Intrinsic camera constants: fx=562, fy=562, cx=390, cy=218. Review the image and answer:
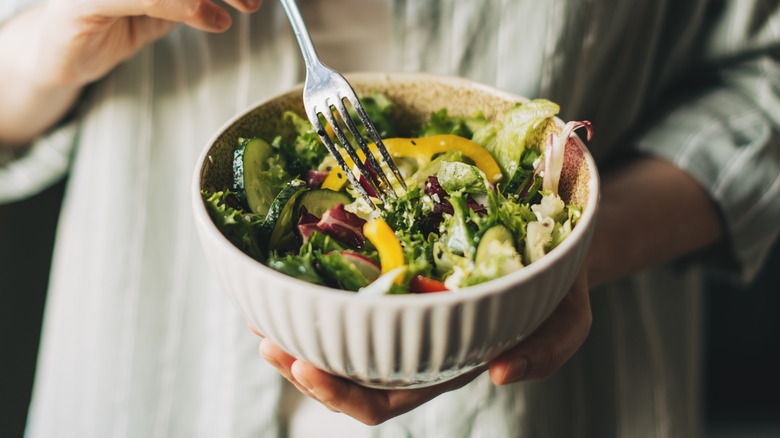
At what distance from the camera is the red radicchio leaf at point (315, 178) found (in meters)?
0.92

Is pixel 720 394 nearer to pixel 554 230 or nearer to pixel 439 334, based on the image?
pixel 554 230

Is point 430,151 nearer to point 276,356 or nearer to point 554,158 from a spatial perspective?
point 554,158

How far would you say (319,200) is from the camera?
0.83 metres

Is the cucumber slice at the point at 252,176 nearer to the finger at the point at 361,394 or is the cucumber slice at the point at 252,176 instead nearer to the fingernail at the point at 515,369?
the finger at the point at 361,394

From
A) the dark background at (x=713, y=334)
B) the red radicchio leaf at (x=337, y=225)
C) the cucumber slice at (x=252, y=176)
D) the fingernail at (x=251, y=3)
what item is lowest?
the dark background at (x=713, y=334)

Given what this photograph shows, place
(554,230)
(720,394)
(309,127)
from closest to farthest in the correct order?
(554,230) → (309,127) → (720,394)

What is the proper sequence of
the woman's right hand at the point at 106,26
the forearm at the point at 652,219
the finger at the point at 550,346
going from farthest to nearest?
the forearm at the point at 652,219 < the woman's right hand at the point at 106,26 < the finger at the point at 550,346

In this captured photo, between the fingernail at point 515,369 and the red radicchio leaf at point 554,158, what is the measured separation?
0.84ft

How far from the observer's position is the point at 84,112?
1.29 m

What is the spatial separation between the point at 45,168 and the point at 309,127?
756 mm

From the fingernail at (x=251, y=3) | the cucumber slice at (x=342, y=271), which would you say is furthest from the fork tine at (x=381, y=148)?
the fingernail at (x=251, y=3)

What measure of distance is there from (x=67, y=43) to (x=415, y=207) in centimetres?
71

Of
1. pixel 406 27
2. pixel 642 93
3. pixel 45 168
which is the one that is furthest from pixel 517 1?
pixel 45 168

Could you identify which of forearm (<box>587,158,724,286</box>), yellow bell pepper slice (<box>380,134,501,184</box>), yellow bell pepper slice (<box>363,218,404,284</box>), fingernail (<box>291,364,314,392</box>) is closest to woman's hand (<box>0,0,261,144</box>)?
yellow bell pepper slice (<box>380,134,501,184</box>)
